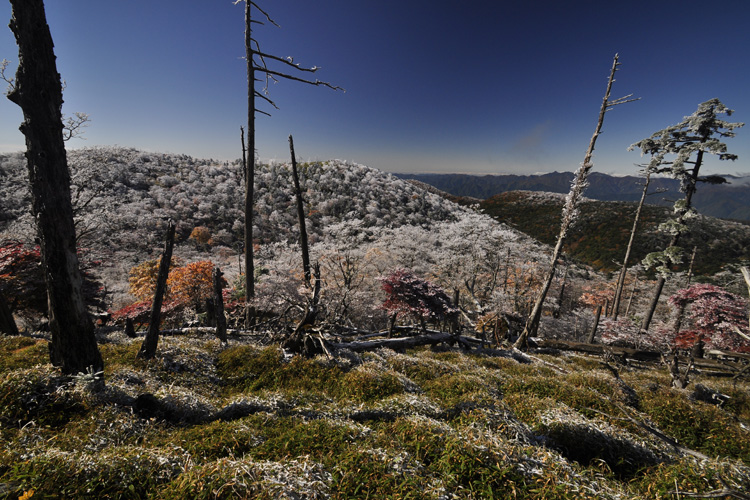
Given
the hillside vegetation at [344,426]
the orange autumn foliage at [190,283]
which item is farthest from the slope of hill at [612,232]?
the orange autumn foliage at [190,283]

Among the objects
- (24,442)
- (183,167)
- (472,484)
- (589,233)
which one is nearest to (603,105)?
(472,484)

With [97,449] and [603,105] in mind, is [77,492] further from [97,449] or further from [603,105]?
[603,105]

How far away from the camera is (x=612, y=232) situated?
265 ft

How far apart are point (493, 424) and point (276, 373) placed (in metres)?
5.14

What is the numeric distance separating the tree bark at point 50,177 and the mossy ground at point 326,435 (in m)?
0.68

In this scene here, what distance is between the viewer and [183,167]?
213ft

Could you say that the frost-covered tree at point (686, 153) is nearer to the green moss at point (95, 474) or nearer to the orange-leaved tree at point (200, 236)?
the green moss at point (95, 474)

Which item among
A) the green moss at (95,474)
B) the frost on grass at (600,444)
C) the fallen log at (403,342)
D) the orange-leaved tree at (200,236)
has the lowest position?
the orange-leaved tree at (200,236)

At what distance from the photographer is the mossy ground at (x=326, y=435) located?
2.90m

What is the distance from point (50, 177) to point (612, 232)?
4199 inches

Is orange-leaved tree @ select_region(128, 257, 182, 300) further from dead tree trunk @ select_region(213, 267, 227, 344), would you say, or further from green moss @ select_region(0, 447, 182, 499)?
green moss @ select_region(0, 447, 182, 499)

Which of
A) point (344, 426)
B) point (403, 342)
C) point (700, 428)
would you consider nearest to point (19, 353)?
point (344, 426)

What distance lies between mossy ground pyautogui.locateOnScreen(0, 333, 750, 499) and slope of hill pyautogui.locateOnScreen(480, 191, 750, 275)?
53.4 metres

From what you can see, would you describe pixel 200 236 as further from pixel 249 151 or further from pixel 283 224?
pixel 249 151
